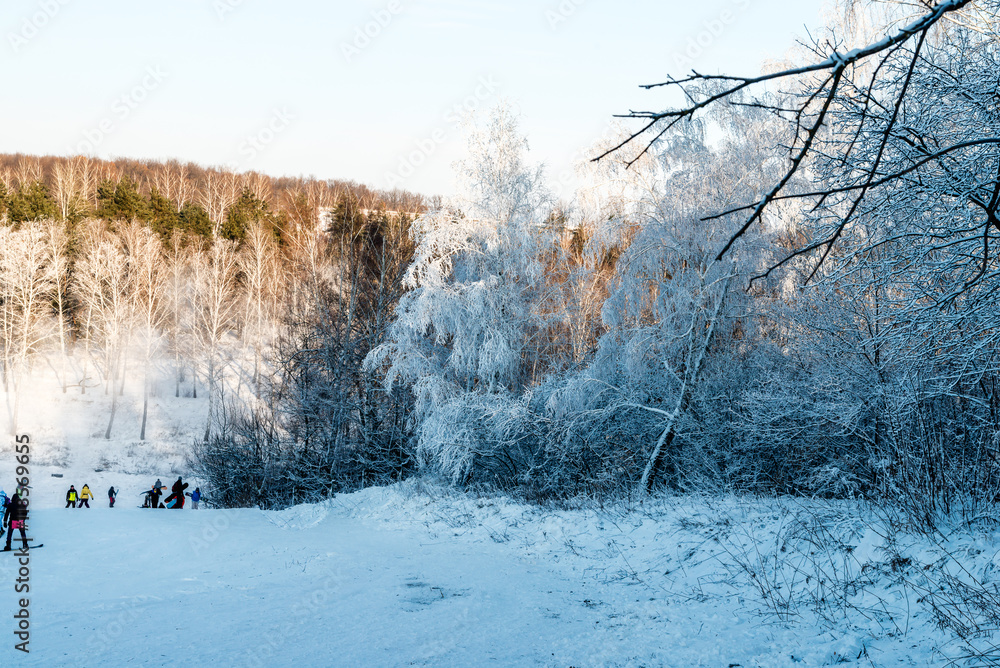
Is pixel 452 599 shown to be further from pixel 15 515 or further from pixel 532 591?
pixel 15 515

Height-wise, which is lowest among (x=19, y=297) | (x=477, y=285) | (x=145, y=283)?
(x=477, y=285)

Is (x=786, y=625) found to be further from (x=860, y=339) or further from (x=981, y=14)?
(x=981, y=14)

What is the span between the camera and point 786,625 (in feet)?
15.5

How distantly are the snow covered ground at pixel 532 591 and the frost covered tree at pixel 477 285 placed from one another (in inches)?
183

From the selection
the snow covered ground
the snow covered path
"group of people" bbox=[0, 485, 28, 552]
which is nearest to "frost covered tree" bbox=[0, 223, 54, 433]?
"group of people" bbox=[0, 485, 28, 552]

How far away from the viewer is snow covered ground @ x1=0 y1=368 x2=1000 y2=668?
175 inches

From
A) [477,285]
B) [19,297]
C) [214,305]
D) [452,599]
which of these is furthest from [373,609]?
[214,305]

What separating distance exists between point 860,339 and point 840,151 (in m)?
3.63

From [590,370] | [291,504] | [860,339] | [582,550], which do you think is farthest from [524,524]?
[291,504]

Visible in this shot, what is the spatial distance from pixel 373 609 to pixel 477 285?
1054 cm

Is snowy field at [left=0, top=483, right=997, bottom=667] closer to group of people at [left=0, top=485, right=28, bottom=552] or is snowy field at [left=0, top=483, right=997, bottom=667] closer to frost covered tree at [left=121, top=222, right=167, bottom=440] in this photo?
group of people at [left=0, top=485, right=28, bottom=552]

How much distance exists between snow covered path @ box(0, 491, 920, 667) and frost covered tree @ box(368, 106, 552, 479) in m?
5.42

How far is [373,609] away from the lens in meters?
5.96

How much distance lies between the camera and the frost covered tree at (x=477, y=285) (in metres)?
15.7
